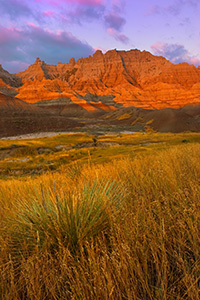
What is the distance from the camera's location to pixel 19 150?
23094 millimetres

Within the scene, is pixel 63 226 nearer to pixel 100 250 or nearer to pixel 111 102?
pixel 100 250

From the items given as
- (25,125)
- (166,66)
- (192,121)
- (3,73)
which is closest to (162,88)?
(166,66)

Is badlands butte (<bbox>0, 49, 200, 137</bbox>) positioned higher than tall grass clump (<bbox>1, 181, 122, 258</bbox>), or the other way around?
badlands butte (<bbox>0, 49, 200, 137</bbox>)

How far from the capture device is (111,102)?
15100 cm

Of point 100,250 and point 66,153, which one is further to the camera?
point 66,153

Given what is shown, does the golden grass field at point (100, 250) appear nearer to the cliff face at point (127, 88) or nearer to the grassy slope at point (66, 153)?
the grassy slope at point (66, 153)

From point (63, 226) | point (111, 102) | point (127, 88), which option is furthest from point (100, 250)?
point (127, 88)

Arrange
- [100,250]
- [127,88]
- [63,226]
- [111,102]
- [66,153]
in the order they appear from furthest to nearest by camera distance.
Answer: [127,88], [111,102], [66,153], [63,226], [100,250]

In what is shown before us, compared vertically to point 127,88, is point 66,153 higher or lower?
lower

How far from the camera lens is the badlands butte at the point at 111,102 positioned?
57.1 meters

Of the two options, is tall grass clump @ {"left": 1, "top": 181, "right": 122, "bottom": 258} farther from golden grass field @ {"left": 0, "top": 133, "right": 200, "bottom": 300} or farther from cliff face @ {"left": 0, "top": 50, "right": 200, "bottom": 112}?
cliff face @ {"left": 0, "top": 50, "right": 200, "bottom": 112}

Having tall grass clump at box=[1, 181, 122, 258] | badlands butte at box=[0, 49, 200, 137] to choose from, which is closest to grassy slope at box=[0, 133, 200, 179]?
tall grass clump at box=[1, 181, 122, 258]

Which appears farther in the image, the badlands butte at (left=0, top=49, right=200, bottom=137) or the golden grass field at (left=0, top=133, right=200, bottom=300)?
the badlands butte at (left=0, top=49, right=200, bottom=137)

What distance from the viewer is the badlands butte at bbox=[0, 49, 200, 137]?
2249 inches
